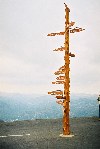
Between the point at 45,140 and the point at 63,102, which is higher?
the point at 63,102

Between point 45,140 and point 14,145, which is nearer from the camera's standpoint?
point 14,145

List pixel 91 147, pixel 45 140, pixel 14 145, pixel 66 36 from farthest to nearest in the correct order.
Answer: pixel 66 36 → pixel 45 140 → pixel 14 145 → pixel 91 147

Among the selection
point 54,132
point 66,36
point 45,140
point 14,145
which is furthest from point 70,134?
point 66,36

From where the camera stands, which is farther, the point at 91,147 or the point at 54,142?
the point at 54,142

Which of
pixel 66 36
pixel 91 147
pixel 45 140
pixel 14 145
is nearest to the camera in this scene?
pixel 91 147

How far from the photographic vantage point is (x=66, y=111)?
21391mm

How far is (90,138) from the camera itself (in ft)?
62.8

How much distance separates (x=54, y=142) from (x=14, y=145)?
2.40 metres

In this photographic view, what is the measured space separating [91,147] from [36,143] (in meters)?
3.46

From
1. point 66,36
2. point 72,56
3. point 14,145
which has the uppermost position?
point 66,36

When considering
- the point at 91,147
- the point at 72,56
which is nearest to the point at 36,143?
the point at 91,147

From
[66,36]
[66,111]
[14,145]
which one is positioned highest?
[66,36]

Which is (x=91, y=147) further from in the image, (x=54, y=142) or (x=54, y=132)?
(x=54, y=132)

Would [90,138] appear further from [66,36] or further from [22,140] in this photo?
[66,36]
